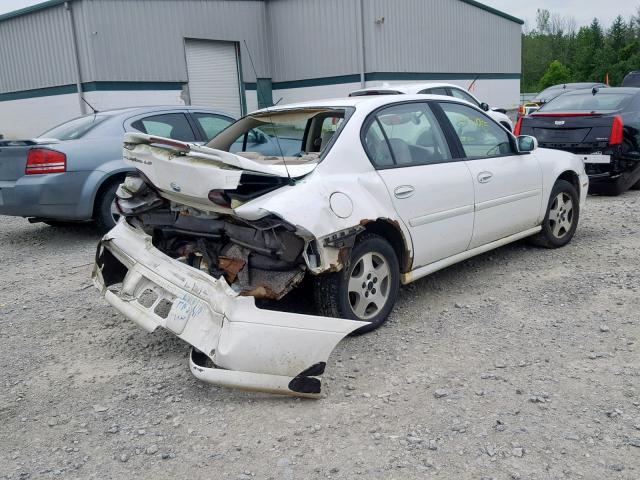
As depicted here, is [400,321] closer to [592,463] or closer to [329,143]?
[329,143]

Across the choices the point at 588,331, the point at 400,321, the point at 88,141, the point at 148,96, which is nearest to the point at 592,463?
the point at 588,331

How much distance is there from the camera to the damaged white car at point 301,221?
321 centimetres

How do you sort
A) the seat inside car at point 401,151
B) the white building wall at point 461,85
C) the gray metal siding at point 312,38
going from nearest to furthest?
the seat inside car at point 401,151 < the gray metal siding at point 312,38 < the white building wall at point 461,85

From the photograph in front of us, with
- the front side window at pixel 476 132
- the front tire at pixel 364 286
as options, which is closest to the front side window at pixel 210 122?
the front side window at pixel 476 132

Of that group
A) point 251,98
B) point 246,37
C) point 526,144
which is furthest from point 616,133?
point 246,37

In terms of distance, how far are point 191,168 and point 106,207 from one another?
12.8 ft

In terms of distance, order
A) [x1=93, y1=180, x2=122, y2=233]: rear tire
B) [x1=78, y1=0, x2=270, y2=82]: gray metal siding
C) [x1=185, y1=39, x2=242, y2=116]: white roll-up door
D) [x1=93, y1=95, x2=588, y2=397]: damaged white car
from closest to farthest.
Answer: [x1=93, y1=95, x2=588, y2=397]: damaged white car → [x1=93, y1=180, x2=122, y2=233]: rear tire → [x1=78, y1=0, x2=270, y2=82]: gray metal siding → [x1=185, y1=39, x2=242, y2=116]: white roll-up door

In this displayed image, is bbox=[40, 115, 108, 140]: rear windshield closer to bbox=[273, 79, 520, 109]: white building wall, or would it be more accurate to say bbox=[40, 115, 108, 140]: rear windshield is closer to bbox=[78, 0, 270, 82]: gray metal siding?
bbox=[78, 0, 270, 82]: gray metal siding

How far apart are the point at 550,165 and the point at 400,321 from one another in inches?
94.8

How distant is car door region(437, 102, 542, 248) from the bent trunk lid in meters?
1.57

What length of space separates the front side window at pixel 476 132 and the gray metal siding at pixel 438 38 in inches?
568

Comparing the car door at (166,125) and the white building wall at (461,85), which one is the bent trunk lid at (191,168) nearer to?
the car door at (166,125)

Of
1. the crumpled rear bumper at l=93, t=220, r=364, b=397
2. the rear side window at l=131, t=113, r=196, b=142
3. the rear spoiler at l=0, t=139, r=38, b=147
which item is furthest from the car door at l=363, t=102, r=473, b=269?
the rear spoiler at l=0, t=139, r=38, b=147

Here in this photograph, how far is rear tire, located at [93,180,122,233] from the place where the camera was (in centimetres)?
682
